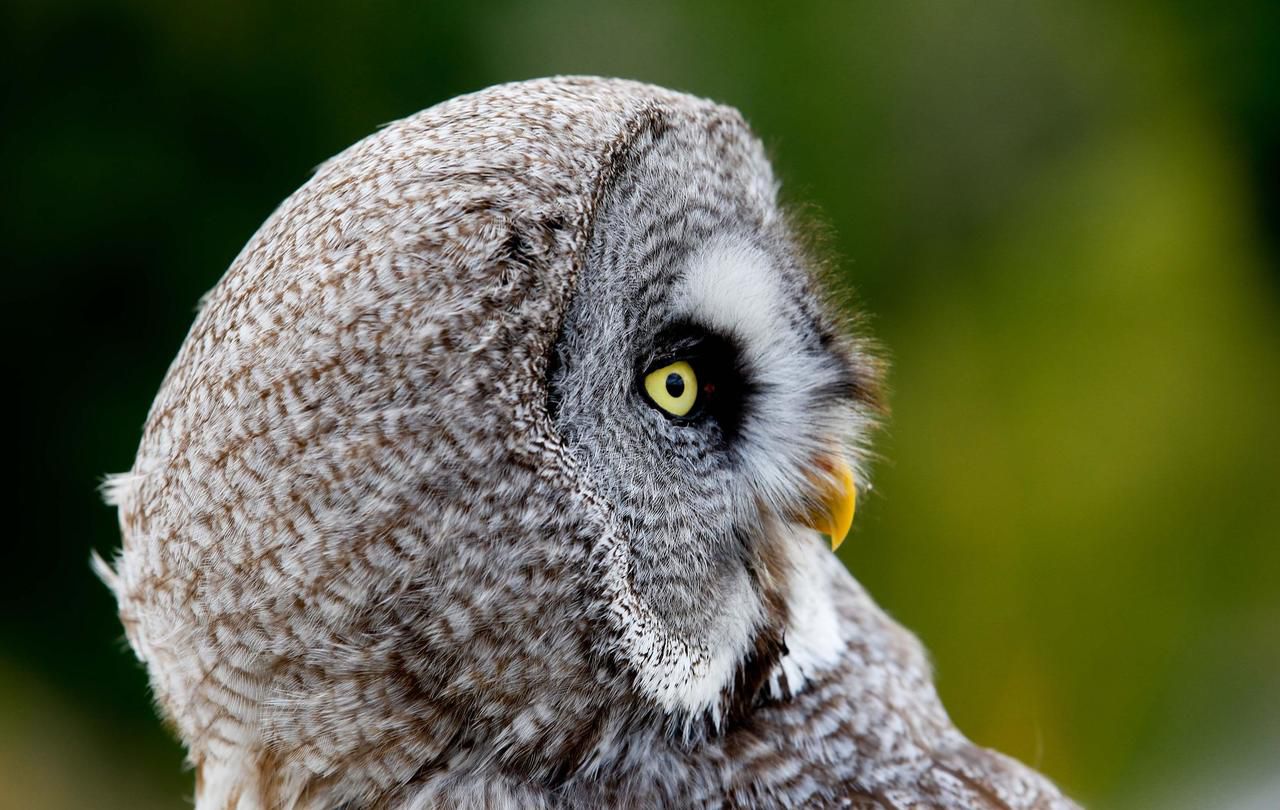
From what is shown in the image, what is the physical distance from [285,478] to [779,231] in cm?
55

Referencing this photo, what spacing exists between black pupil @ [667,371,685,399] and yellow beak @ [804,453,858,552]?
19cm

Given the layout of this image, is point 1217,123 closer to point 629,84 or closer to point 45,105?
point 629,84

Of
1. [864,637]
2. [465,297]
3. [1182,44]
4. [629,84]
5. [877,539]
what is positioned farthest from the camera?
[1182,44]

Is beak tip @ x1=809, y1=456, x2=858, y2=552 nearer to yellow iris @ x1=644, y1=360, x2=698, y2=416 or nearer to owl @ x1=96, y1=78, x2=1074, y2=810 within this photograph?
owl @ x1=96, y1=78, x2=1074, y2=810

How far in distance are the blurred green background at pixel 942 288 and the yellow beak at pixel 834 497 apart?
1445 mm

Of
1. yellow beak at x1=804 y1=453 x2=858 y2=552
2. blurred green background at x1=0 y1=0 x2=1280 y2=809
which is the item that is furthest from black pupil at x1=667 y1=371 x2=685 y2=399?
blurred green background at x1=0 y1=0 x2=1280 y2=809

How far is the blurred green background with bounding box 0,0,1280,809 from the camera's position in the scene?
8.56 feet

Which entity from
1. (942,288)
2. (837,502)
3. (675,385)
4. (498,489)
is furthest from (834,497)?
(942,288)

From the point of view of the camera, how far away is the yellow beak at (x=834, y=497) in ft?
3.68

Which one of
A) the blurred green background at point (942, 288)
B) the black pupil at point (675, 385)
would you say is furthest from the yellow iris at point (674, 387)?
the blurred green background at point (942, 288)

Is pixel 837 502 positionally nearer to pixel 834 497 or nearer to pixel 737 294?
pixel 834 497

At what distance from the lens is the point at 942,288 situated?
311cm

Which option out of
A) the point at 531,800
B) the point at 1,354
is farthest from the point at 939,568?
the point at 1,354

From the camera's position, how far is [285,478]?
34.8 inches
